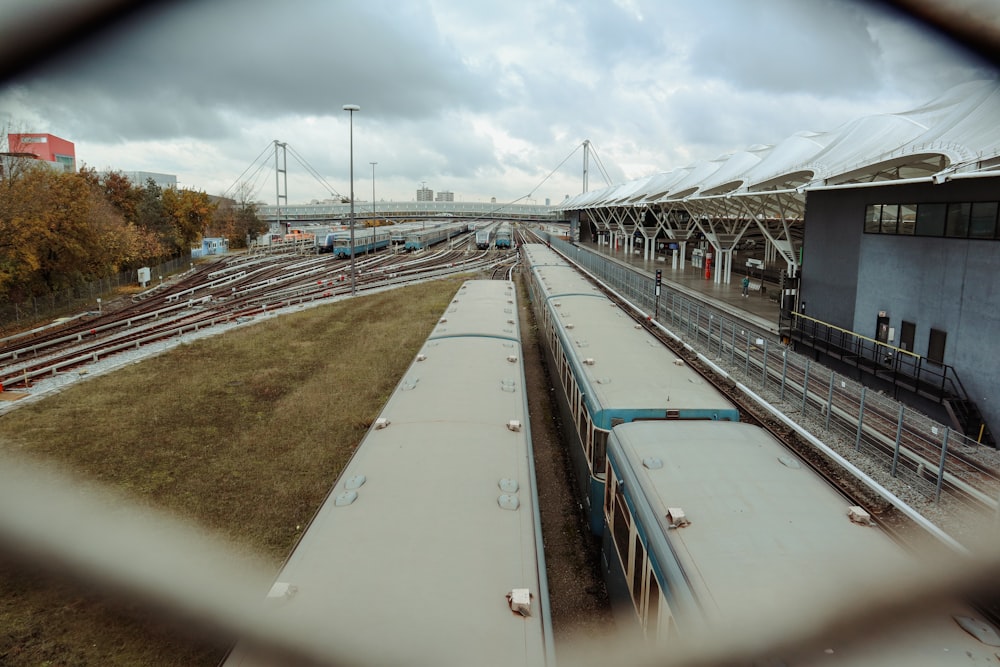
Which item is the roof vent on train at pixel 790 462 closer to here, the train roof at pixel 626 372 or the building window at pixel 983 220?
the train roof at pixel 626 372

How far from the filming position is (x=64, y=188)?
2369cm

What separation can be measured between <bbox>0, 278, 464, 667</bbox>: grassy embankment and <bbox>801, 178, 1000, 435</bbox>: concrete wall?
11811 millimetres

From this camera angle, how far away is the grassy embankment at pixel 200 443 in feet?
18.1

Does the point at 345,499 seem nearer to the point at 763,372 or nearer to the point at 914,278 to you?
the point at 763,372

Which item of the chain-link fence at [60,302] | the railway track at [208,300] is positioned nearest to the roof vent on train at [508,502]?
the railway track at [208,300]

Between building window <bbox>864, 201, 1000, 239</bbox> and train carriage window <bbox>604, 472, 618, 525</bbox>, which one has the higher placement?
building window <bbox>864, 201, 1000, 239</bbox>

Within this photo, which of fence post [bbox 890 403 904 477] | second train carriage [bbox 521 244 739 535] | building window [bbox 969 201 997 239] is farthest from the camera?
building window [bbox 969 201 997 239]

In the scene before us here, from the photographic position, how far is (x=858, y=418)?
9500mm

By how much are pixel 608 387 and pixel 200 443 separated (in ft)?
25.5

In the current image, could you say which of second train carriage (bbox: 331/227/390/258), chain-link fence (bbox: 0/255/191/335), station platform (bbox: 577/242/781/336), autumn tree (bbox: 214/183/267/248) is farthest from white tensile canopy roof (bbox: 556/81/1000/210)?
autumn tree (bbox: 214/183/267/248)

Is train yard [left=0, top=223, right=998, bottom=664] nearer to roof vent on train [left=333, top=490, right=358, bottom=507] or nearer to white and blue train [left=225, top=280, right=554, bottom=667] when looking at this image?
white and blue train [left=225, top=280, right=554, bottom=667]

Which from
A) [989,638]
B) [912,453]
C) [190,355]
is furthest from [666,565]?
[190,355]

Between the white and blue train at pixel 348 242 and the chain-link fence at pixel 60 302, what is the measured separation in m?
17.9

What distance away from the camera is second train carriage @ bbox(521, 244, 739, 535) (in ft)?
23.2
